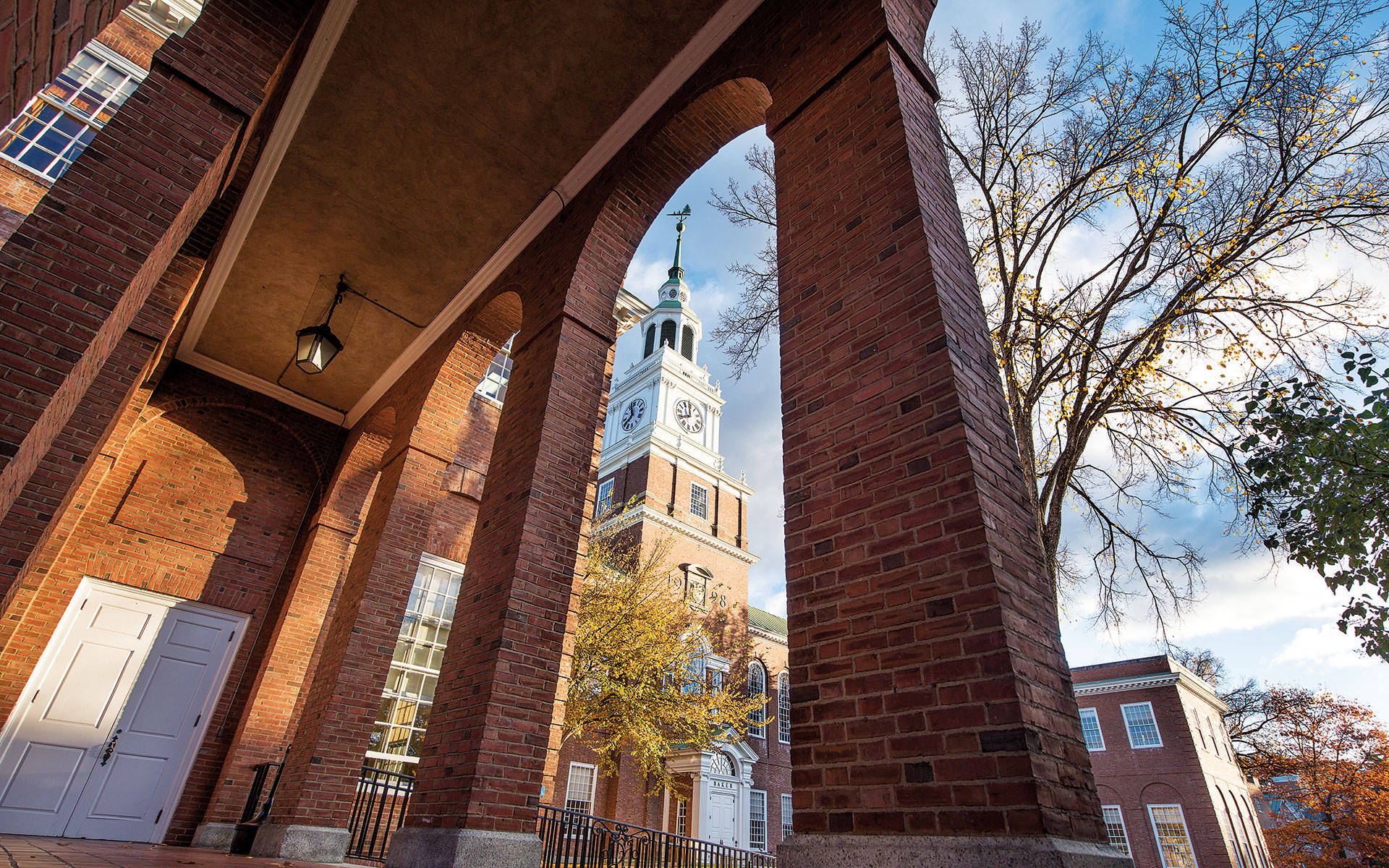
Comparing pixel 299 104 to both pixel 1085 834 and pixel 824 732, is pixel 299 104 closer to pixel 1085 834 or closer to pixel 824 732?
pixel 824 732

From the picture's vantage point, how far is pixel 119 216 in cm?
380

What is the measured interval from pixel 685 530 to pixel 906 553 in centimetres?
2847

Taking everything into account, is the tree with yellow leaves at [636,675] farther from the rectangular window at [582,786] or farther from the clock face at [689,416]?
the clock face at [689,416]

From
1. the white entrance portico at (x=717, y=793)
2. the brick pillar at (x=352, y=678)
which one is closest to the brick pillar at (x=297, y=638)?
the brick pillar at (x=352, y=678)

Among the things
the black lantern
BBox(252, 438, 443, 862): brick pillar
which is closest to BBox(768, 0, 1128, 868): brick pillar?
BBox(252, 438, 443, 862): brick pillar

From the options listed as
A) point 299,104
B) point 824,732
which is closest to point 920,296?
point 824,732

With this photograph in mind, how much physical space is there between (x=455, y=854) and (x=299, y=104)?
21.6 ft

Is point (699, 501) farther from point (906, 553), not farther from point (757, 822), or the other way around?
point (906, 553)

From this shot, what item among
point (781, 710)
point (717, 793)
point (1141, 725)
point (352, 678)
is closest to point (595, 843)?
point (352, 678)

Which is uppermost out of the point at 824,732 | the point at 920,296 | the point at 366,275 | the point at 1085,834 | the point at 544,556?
the point at 366,275

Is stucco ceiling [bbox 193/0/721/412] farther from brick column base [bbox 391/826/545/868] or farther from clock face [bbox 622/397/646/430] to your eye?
clock face [bbox 622/397/646/430]

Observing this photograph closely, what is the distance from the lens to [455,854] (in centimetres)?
384

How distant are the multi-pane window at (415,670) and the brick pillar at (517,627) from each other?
23.3ft

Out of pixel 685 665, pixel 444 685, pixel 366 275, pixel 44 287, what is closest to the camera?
pixel 44 287
